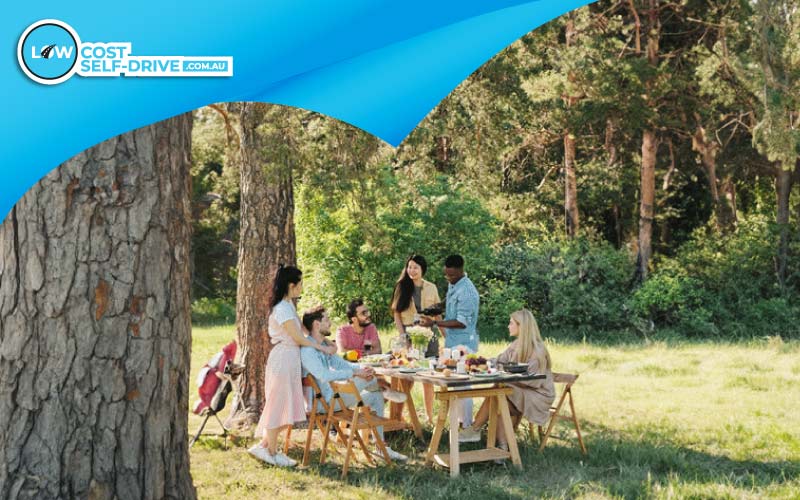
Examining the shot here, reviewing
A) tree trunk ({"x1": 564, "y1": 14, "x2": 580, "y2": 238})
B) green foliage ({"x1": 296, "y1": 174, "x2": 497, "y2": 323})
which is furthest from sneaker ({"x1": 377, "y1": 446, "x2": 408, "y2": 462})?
tree trunk ({"x1": 564, "y1": 14, "x2": 580, "y2": 238})

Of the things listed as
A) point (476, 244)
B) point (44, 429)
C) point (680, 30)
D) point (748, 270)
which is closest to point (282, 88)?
point (44, 429)

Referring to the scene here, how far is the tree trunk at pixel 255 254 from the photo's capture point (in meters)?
8.80

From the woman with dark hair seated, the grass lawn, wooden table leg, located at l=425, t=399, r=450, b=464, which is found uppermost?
the woman with dark hair seated

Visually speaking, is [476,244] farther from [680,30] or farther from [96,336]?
[96,336]

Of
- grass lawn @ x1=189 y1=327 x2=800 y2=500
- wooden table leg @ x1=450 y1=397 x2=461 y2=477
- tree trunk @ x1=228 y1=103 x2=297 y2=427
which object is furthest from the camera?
tree trunk @ x1=228 y1=103 x2=297 y2=427

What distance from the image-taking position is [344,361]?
306 inches

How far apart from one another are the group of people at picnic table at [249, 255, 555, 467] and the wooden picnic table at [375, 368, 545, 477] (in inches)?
8.4

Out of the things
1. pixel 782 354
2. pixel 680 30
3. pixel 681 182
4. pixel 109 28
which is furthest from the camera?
pixel 681 182

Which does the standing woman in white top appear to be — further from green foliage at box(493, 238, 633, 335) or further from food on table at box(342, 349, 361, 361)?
green foliage at box(493, 238, 633, 335)

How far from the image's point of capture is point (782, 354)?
14570mm

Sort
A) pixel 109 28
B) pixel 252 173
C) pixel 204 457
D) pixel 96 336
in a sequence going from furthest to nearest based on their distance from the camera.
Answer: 1. pixel 252 173
2. pixel 204 457
3. pixel 96 336
4. pixel 109 28

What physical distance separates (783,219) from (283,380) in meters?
15.9

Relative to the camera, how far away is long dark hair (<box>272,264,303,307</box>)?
7418 mm

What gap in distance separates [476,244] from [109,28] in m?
16.2
